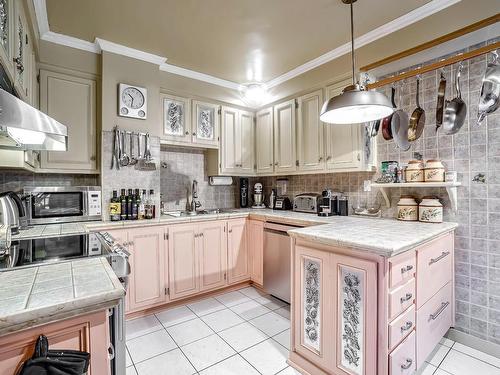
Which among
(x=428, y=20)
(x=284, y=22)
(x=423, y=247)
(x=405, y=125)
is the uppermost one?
(x=284, y=22)

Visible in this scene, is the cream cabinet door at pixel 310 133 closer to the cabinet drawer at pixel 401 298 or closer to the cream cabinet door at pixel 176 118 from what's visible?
the cream cabinet door at pixel 176 118

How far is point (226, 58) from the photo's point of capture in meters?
2.61

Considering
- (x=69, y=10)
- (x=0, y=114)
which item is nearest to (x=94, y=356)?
(x=0, y=114)

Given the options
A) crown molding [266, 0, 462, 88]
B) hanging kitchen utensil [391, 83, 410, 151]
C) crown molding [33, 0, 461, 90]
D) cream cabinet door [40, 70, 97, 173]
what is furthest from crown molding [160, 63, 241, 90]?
hanging kitchen utensil [391, 83, 410, 151]

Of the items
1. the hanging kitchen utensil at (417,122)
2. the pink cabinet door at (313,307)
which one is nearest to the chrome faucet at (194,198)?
the pink cabinet door at (313,307)

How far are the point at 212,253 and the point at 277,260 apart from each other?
0.68m

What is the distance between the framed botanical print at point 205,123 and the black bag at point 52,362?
2.46 meters

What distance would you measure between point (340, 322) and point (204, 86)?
270cm

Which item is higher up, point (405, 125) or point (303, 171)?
point (405, 125)

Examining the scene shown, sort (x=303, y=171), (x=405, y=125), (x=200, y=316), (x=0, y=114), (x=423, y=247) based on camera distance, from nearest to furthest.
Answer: (x=0, y=114) → (x=423, y=247) → (x=405, y=125) → (x=200, y=316) → (x=303, y=171)

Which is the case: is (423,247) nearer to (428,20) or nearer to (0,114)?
(428,20)

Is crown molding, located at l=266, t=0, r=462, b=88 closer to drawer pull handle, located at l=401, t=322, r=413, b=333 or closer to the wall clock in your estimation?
the wall clock

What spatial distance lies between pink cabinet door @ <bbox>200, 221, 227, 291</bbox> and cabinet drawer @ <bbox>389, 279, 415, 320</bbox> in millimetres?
1808

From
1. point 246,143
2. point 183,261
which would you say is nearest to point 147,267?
point 183,261
